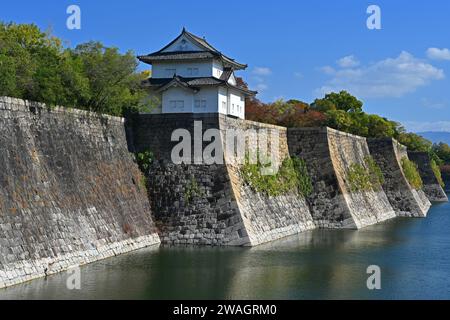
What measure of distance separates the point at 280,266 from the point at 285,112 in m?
30.9

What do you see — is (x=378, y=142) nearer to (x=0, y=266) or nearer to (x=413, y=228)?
(x=413, y=228)

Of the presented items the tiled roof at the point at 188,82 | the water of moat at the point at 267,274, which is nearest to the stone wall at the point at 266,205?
the water of moat at the point at 267,274

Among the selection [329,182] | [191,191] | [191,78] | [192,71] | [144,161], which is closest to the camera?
[191,191]

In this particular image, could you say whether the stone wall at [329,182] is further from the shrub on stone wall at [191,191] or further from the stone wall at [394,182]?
the shrub on stone wall at [191,191]

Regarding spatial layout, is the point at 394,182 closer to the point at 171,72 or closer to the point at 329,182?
the point at 329,182

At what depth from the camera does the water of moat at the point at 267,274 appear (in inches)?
523

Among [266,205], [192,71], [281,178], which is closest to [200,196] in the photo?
[266,205]

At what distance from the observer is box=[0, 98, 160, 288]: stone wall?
1371cm

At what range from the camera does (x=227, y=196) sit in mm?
20047

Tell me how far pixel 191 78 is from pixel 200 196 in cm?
1692

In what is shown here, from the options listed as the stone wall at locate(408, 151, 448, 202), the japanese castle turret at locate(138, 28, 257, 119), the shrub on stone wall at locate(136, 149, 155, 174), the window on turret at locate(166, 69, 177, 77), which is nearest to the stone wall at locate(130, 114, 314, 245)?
the shrub on stone wall at locate(136, 149, 155, 174)

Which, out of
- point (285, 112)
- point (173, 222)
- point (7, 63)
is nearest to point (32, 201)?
point (7, 63)

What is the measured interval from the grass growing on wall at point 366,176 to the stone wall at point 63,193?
45.3ft

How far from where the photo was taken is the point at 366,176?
33.5 metres
